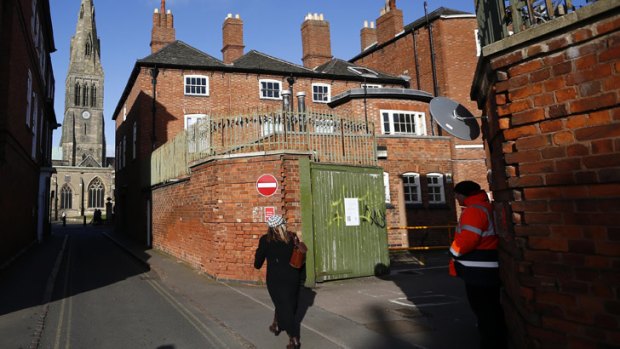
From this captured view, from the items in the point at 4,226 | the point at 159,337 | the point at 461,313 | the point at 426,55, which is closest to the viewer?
the point at 159,337

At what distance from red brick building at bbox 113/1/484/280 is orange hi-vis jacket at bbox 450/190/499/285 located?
15.9 ft

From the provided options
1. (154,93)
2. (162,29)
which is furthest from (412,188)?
(162,29)

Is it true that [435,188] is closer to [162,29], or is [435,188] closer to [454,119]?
[454,119]

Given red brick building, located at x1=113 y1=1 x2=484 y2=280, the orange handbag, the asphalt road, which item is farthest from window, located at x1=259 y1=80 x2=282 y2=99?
the orange handbag

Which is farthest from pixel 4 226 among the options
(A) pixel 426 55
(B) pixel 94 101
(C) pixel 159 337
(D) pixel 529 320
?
(B) pixel 94 101

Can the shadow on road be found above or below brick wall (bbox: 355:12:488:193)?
below

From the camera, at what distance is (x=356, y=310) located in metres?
6.58

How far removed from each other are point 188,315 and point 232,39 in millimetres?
22057

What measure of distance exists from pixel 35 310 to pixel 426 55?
21479mm

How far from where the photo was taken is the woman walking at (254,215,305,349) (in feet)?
15.5

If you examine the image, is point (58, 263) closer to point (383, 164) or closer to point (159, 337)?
point (159, 337)

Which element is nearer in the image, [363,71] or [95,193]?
[363,71]

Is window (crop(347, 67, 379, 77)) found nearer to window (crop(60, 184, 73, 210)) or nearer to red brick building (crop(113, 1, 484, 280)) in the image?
red brick building (crop(113, 1, 484, 280))

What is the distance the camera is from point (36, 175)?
750 inches
